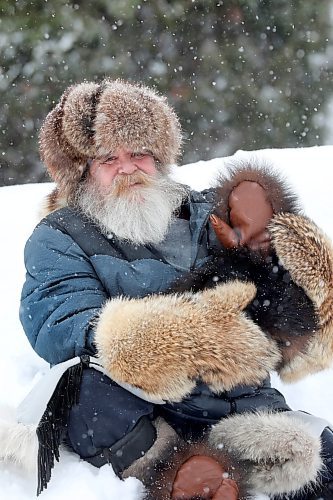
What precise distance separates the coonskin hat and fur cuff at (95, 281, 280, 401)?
27.9 inches

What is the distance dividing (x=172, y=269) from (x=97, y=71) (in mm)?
5386

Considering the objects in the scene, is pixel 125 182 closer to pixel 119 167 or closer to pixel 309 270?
pixel 119 167

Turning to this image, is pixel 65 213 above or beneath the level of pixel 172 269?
above

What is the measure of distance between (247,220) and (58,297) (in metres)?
0.60

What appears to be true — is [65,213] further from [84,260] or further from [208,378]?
[208,378]

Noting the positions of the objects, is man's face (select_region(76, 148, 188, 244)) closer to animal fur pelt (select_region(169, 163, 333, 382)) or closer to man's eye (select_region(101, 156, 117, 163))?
man's eye (select_region(101, 156, 117, 163))

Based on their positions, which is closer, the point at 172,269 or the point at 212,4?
the point at 172,269

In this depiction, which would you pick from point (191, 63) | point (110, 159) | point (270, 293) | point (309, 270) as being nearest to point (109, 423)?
point (270, 293)

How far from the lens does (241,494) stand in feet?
5.84

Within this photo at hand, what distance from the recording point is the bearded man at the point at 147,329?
1.86m

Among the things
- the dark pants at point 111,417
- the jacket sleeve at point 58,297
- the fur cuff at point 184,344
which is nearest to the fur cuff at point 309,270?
the fur cuff at point 184,344

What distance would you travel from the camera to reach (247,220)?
83.5 inches

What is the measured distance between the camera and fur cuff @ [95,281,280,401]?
1.84 metres

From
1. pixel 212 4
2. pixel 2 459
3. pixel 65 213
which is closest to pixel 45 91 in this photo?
pixel 212 4
